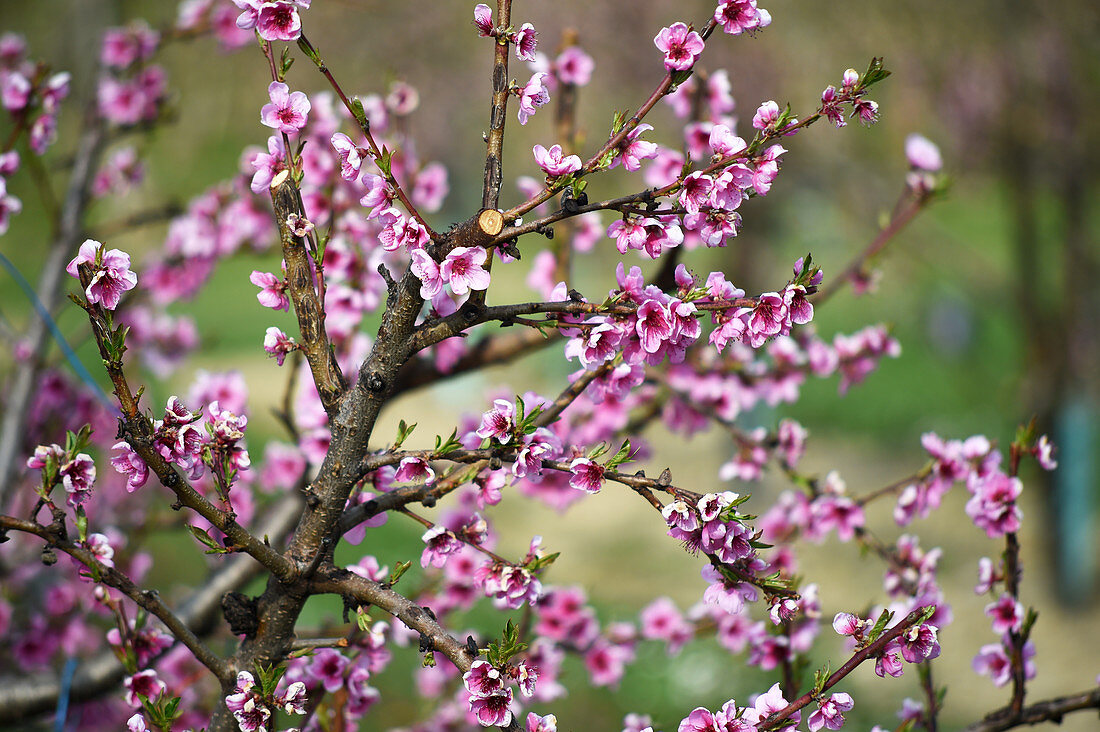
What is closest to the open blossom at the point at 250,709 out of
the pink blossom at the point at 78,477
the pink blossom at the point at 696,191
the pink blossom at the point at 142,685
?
the pink blossom at the point at 142,685

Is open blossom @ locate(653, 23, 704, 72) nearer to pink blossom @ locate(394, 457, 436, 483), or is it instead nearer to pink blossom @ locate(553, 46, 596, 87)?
pink blossom @ locate(394, 457, 436, 483)

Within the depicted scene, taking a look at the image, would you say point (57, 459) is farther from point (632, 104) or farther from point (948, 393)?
point (948, 393)

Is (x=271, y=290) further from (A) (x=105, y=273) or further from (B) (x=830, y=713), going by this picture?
(B) (x=830, y=713)

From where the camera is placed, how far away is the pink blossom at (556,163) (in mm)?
1293

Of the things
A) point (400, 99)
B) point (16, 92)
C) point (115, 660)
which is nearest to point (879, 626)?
point (115, 660)

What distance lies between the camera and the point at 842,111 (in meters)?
1.32

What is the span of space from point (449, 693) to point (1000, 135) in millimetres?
6386

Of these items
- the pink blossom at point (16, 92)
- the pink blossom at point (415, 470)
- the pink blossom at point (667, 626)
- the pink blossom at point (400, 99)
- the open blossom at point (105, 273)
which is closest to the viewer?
the open blossom at point (105, 273)

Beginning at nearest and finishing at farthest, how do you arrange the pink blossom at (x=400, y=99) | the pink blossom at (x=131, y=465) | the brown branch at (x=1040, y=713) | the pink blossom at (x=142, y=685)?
the pink blossom at (x=131, y=465) < the pink blossom at (x=142, y=685) < the brown branch at (x=1040, y=713) < the pink blossom at (x=400, y=99)

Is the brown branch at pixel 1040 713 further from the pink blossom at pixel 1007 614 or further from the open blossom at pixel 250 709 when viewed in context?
the open blossom at pixel 250 709

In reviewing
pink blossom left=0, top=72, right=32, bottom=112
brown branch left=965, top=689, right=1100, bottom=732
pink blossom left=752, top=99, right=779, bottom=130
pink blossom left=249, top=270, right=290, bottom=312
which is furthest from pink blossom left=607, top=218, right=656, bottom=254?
pink blossom left=0, top=72, right=32, bottom=112

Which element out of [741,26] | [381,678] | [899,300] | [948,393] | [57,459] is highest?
[899,300]

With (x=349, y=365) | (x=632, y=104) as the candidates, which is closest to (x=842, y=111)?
(x=349, y=365)

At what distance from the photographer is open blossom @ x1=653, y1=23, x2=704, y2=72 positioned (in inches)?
51.6
